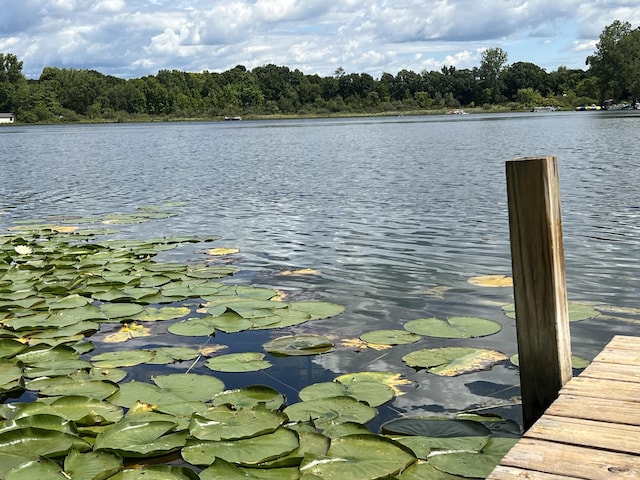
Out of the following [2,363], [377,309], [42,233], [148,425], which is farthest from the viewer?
[42,233]

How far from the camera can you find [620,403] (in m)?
2.56

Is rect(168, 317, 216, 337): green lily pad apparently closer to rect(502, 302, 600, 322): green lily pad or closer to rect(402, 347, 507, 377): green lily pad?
rect(402, 347, 507, 377): green lily pad

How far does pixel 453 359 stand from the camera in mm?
4164

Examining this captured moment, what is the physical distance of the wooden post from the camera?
2.79 metres

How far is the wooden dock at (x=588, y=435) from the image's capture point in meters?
2.04

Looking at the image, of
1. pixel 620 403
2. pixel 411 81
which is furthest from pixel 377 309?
pixel 411 81

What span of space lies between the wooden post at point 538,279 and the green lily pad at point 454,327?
1.58 meters

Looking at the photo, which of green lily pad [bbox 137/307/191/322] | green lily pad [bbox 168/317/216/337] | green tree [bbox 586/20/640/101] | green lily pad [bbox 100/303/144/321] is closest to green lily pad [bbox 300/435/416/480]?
green lily pad [bbox 168/317/216/337]

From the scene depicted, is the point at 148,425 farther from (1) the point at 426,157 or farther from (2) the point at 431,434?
(1) the point at 426,157

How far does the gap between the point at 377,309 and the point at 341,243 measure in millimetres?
3075

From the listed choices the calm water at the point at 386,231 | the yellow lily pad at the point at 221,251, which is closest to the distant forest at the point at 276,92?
the calm water at the point at 386,231

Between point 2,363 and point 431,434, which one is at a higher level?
point 2,363

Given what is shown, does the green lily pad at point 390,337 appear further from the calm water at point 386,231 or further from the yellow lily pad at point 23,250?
the yellow lily pad at point 23,250

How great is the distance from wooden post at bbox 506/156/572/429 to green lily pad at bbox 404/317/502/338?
1.58 m
